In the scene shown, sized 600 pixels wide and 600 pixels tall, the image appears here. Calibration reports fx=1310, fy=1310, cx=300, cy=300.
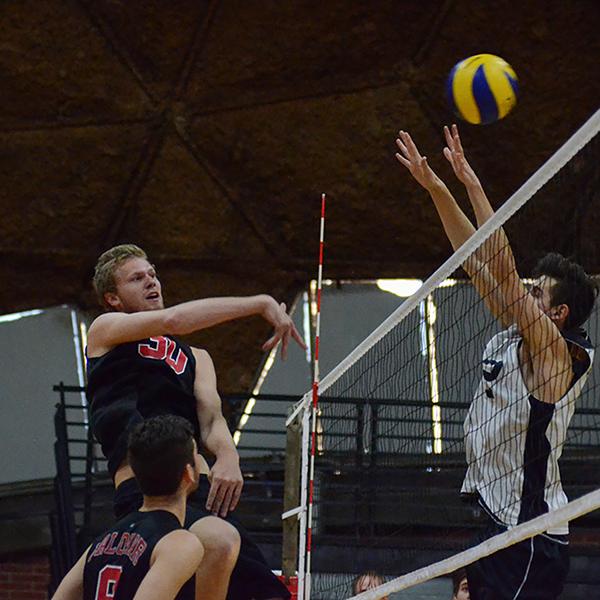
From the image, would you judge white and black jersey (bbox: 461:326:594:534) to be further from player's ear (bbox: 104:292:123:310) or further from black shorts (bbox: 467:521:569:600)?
player's ear (bbox: 104:292:123:310)

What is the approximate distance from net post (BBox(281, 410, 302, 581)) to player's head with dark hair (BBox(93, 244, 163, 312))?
3.20 m

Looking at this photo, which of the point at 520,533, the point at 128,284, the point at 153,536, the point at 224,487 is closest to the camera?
the point at 153,536

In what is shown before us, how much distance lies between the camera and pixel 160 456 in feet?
14.1

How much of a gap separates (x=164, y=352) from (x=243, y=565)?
0.91m

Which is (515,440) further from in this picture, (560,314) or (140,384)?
(140,384)

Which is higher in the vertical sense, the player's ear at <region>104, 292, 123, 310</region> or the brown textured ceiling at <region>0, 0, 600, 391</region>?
the brown textured ceiling at <region>0, 0, 600, 391</region>

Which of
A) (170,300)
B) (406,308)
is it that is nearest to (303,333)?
(170,300)

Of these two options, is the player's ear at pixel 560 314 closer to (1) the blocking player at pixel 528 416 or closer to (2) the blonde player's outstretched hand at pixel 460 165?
(1) the blocking player at pixel 528 416

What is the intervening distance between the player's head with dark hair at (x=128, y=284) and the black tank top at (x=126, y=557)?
1.34 m

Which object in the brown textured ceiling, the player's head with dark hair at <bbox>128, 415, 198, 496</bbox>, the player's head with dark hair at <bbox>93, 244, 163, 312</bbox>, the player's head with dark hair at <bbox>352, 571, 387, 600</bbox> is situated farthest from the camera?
the brown textured ceiling

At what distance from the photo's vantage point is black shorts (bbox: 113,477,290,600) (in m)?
Answer: 4.96

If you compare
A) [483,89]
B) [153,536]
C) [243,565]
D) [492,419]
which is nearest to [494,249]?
[492,419]

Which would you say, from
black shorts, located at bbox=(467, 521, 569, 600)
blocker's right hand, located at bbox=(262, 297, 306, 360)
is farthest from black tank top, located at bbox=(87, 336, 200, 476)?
black shorts, located at bbox=(467, 521, 569, 600)

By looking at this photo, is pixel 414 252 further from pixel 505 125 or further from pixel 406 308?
pixel 406 308
